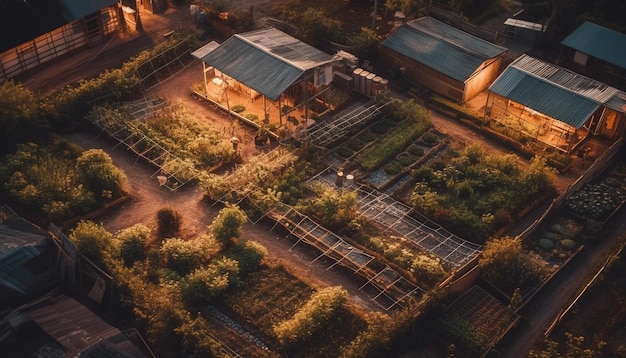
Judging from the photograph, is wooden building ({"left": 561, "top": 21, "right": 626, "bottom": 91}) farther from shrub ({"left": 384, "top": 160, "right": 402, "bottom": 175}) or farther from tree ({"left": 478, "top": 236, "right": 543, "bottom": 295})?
tree ({"left": 478, "top": 236, "right": 543, "bottom": 295})

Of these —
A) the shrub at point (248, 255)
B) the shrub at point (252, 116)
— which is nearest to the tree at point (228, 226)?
the shrub at point (248, 255)

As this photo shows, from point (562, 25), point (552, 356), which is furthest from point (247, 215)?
point (562, 25)

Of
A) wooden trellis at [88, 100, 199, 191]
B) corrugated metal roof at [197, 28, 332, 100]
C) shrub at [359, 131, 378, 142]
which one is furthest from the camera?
shrub at [359, 131, 378, 142]

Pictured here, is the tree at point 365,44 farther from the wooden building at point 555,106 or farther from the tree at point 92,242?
the tree at point 92,242

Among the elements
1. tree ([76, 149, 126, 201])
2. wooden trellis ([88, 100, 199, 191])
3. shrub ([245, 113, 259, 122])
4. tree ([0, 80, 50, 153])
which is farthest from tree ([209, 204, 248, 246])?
tree ([0, 80, 50, 153])

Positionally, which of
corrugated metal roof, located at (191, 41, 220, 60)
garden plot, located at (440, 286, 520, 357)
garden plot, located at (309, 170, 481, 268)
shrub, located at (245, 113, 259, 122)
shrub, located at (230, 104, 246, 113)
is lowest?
garden plot, located at (440, 286, 520, 357)

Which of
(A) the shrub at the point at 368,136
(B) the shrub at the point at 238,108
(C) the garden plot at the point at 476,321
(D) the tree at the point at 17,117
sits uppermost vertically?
(D) the tree at the point at 17,117

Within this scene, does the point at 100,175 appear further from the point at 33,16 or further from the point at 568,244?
the point at 568,244
